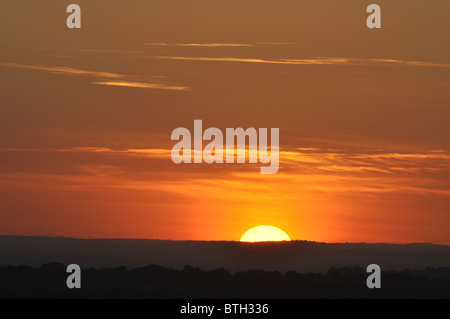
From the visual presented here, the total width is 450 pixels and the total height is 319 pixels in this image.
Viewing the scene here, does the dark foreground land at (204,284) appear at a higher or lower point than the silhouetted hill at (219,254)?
lower

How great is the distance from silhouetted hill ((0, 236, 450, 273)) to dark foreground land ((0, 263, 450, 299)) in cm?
1033

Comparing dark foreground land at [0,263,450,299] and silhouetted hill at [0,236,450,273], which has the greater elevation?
silhouetted hill at [0,236,450,273]

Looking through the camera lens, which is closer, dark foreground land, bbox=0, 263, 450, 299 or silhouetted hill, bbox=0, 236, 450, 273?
dark foreground land, bbox=0, 263, 450, 299

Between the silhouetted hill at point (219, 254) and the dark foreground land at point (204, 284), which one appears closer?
the dark foreground land at point (204, 284)

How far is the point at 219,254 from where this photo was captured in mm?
67062

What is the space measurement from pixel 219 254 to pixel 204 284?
735 inches

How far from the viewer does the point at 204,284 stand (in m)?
48.4

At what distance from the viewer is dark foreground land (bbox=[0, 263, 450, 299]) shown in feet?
154

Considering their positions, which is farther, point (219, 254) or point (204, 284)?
point (219, 254)

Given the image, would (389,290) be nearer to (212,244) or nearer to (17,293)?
(17,293)

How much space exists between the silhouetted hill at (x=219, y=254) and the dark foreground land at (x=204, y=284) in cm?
1033

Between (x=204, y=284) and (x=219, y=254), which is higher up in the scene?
(x=219, y=254)

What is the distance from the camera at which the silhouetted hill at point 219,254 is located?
63.3m
